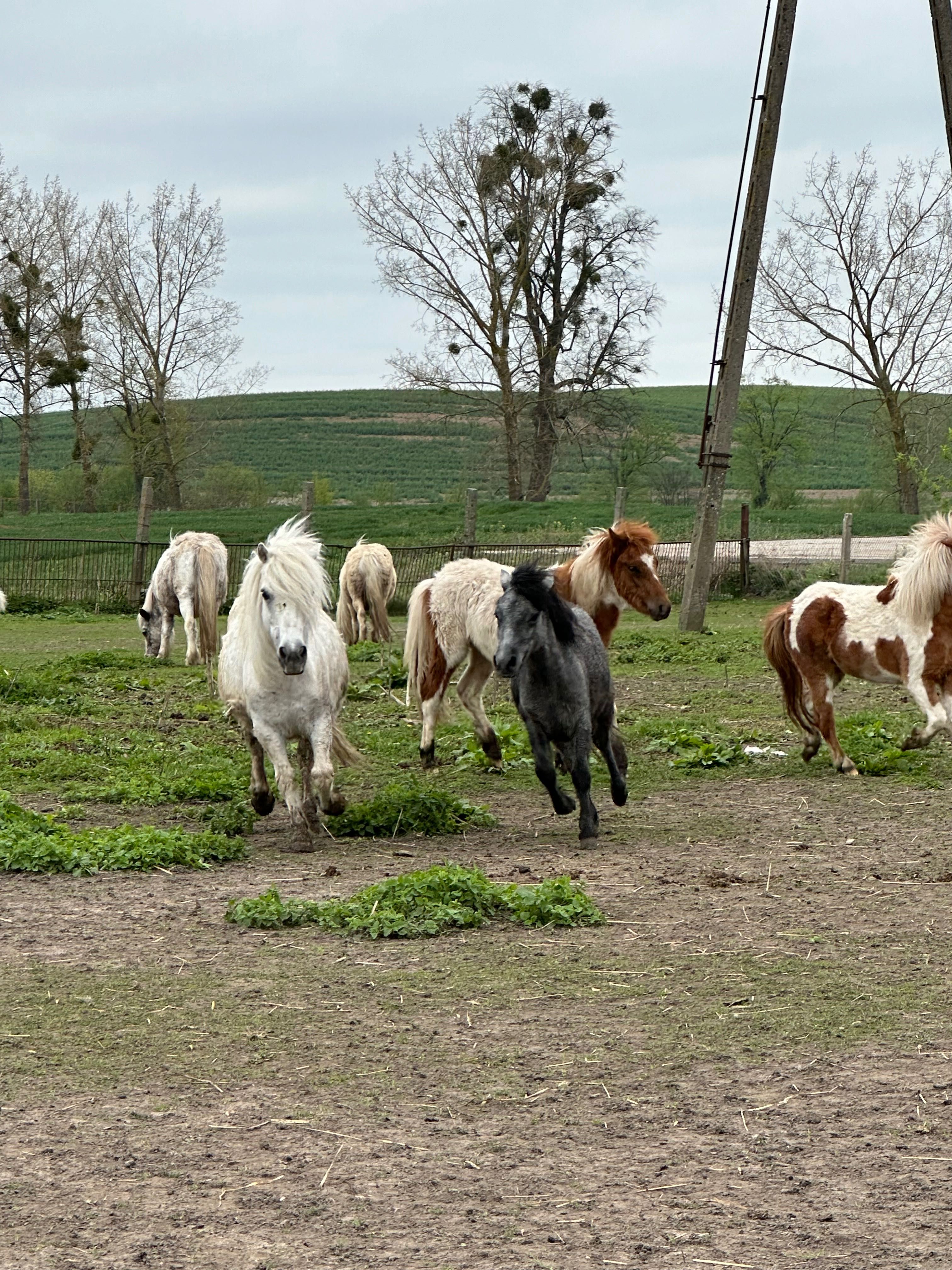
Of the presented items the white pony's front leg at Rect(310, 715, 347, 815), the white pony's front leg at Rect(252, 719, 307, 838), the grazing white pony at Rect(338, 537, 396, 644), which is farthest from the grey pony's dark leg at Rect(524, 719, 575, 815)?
the grazing white pony at Rect(338, 537, 396, 644)

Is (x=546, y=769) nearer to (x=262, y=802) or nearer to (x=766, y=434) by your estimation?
(x=262, y=802)

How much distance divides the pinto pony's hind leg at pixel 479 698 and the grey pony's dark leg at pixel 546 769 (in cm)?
208

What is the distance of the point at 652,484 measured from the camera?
51844 millimetres

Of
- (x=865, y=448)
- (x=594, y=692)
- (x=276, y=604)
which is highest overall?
(x=865, y=448)

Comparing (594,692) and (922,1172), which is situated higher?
(594,692)

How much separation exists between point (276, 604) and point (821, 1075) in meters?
3.87

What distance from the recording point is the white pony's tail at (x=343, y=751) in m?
7.59

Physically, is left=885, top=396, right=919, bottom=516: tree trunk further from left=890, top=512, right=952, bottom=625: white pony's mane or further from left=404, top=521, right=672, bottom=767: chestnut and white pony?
left=404, top=521, right=672, bottom=767: chestnut and white pony

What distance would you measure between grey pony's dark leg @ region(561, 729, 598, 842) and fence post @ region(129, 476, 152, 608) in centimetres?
1616

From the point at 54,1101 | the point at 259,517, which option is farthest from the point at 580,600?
the point at 259,517

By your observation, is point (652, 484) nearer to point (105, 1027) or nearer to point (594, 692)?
point (594, 692)

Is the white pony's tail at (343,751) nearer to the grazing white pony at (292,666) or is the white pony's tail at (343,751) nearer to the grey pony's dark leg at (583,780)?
the grazing white pony at (292,666)

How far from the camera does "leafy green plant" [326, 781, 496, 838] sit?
7.43m

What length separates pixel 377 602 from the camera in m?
16.7
